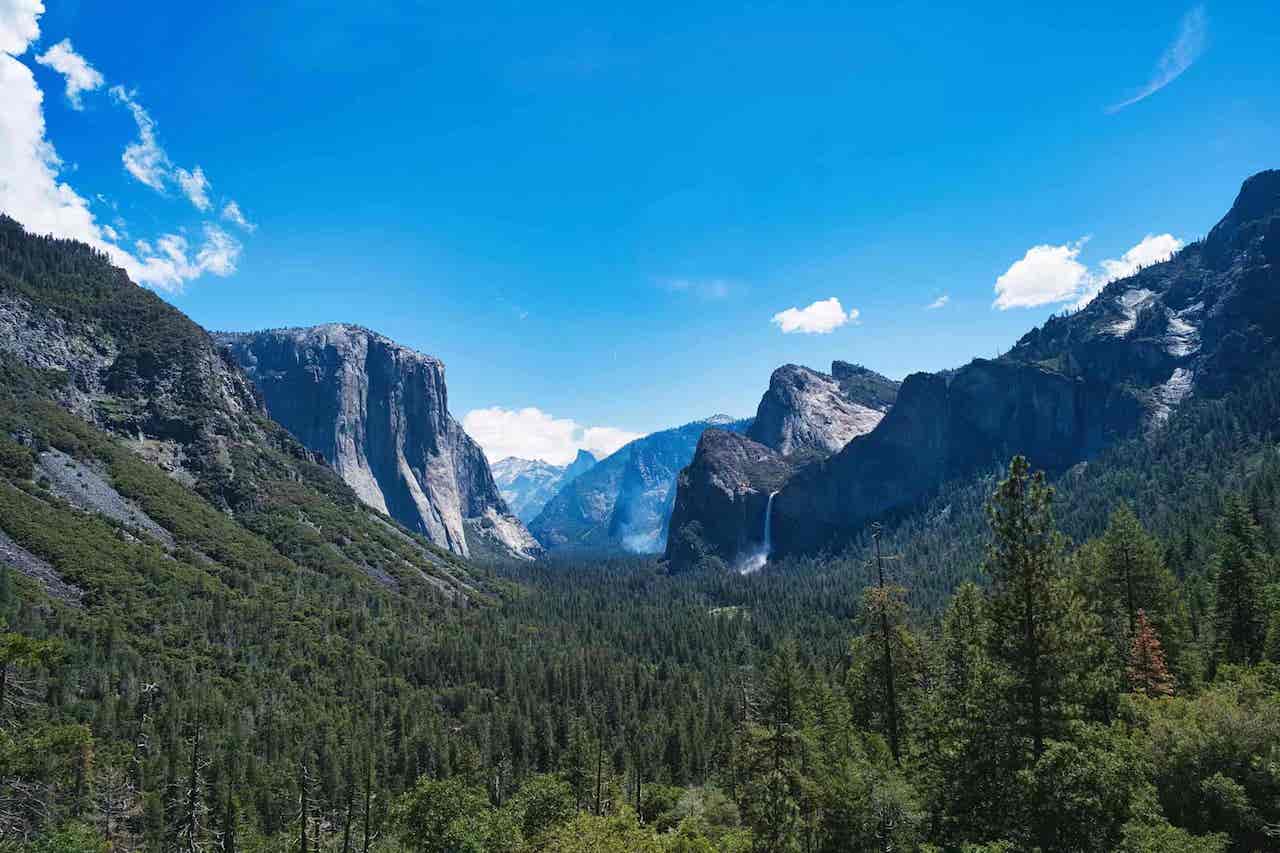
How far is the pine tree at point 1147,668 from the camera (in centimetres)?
4353

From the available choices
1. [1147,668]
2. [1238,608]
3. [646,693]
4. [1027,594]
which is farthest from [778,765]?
[646,693]

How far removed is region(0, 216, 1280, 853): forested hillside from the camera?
24.1 metres

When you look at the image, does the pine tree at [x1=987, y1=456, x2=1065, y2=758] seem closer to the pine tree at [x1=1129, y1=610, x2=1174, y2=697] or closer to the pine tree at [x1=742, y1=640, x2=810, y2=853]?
the pine tree at [x1=742, y1=640, x2=810, y2=853]

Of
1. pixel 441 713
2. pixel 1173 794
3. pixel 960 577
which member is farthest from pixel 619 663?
pixel 1173 794

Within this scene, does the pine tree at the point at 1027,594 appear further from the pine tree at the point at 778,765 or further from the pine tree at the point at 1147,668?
the pine tree at the point at 1147,668

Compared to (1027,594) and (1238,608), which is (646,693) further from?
(1027,594)

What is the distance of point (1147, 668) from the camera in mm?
44281

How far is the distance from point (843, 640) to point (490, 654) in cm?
7983

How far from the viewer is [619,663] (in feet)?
476

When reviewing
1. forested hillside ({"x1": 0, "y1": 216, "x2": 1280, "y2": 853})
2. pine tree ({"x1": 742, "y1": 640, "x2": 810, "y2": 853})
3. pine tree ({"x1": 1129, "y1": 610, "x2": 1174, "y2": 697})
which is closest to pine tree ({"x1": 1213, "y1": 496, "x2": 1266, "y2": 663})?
forested hillside ({"x1": 0, "y1": 216, "x2": 1280, "y2": 853})

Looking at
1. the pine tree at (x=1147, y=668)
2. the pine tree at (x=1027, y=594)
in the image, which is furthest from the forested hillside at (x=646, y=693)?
the pine tree at (x=1147, y=668)

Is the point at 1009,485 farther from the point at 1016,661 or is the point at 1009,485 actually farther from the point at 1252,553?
the point at 1252,553

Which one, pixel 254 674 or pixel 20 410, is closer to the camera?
pixel 254 674

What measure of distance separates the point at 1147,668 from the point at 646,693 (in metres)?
95.5
